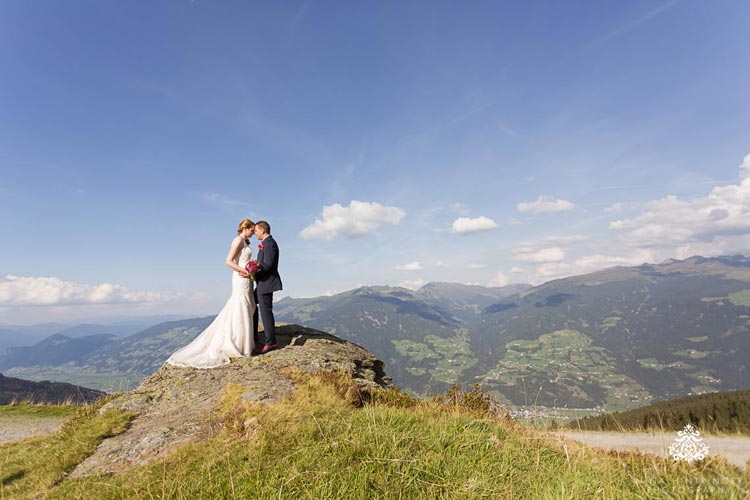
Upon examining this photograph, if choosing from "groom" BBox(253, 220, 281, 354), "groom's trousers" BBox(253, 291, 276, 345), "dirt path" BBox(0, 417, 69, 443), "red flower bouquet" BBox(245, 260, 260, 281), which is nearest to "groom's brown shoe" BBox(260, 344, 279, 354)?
"groom" BBox(253, 220, 281, 354)

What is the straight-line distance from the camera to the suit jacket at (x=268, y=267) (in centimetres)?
1118

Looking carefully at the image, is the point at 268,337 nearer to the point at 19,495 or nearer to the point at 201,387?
the point at 201,387

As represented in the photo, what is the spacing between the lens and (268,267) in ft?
36.8

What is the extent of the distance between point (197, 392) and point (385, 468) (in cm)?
679

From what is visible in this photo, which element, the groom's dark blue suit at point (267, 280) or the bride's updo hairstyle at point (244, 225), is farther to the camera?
the bride's updo hairstyle at point (244, 225)

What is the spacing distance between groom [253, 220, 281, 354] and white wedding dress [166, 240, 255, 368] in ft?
1.81

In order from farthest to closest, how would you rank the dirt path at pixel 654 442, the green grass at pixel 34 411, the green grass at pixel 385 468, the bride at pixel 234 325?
the green grass at pixel 34 411 < the dirt path at pixel 654 442 < the bride at pixel 234 325 < the green grass at pixel 385 468

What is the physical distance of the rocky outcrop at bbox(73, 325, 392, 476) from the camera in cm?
608

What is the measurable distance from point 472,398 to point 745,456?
15141 mm

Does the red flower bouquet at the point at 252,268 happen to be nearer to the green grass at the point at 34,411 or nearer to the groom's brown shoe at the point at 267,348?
the groom's brown shoe at the point at 267,348

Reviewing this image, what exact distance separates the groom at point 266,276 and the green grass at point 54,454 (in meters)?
4.38

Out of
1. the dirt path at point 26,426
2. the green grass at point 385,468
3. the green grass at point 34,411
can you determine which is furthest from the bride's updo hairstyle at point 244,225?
the green grass at point 34,411

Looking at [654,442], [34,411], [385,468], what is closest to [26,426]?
[34,411]

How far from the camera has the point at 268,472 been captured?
163 inches
